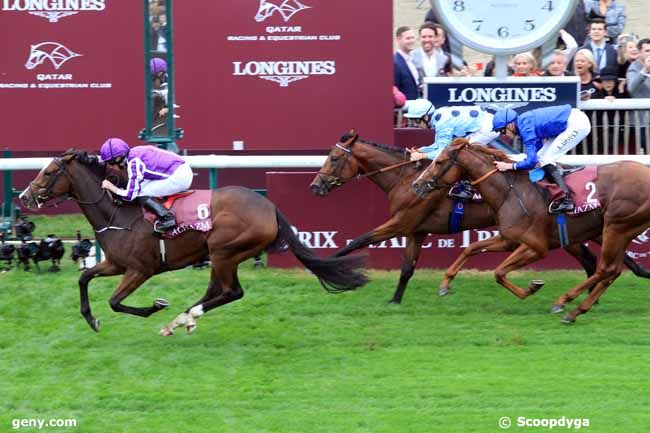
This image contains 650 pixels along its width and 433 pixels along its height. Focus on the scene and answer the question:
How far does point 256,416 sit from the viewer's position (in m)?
8.42

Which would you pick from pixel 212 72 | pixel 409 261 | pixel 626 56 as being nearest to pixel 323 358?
pixel 409 261

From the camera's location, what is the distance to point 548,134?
10.7 meters

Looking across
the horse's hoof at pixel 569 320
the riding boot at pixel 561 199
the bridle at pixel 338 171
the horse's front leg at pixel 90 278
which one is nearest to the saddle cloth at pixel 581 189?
the riding boot at pixel 561 199

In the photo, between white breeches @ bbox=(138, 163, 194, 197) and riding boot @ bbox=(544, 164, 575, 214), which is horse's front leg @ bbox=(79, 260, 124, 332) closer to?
white breeches @ bbox=(138, 163, 194, 197)

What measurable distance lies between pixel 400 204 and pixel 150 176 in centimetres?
221

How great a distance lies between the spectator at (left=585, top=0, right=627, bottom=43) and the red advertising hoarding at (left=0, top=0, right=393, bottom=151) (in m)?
3.10

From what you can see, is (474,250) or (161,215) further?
(474,250)

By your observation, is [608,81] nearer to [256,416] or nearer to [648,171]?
[648,171]

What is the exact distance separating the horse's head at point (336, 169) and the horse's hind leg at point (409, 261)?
754 mm

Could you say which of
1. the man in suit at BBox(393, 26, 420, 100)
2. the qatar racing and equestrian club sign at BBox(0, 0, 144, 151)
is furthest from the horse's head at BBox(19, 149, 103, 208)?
the man in suit at BBox(393, 26, 420, 100)

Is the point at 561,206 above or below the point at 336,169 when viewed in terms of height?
below

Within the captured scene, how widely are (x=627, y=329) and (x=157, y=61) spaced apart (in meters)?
4.60

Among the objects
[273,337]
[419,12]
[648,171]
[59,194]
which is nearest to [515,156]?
[648,171]

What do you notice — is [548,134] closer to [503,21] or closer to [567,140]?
[567,140]
